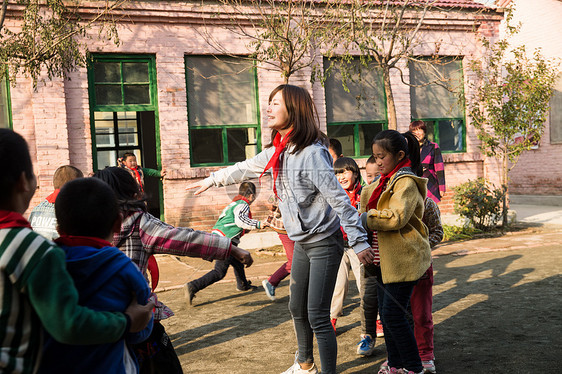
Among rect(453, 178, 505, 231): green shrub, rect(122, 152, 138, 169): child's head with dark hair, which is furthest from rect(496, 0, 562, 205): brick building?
rect(122, 152, 138, 169): child's head with dark hair

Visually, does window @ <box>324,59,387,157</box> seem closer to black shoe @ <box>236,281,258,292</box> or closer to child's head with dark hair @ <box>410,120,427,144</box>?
child's head with dark hair @ <box>410,120,427,144</box>

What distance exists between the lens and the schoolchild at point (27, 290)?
1695 millimetres

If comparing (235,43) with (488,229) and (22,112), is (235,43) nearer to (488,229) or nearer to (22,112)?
(22,112)

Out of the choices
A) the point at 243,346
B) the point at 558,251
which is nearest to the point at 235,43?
the point at 558,251

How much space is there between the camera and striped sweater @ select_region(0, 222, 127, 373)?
169 cm

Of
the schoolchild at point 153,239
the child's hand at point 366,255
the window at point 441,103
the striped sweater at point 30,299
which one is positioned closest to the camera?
the striped sweater at point 30,299

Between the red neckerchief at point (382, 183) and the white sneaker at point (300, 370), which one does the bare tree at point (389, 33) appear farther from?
the white sneaker at point (300, 370)

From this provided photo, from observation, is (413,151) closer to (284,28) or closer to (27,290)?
(27,290)

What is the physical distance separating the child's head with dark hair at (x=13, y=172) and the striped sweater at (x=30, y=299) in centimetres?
13

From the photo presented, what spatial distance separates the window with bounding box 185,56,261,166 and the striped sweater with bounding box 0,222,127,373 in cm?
1004

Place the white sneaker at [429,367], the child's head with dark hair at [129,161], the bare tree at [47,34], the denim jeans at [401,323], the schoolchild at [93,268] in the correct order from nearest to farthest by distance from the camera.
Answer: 1. the schoolchild at [93,268]
2. the denim jeans at [401,323]
3. the white sneaker at [429,367]
4. the bare tree at [47,34]
5. the child's head with dark hair at [129,161]

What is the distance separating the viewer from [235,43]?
38.8ft

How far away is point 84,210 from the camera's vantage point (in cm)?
208

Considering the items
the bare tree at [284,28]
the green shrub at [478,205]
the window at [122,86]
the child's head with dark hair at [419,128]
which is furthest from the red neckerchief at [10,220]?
the green shrub at [478,205]
